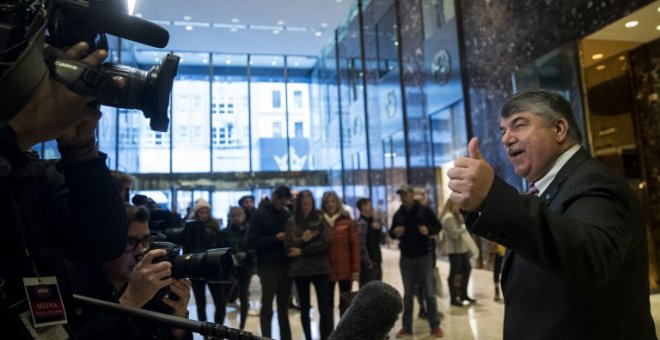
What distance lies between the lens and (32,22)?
734 mm

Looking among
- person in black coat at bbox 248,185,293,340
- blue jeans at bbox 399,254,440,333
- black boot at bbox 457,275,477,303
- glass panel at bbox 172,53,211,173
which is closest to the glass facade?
glass panel at bbox 172,53,211,173

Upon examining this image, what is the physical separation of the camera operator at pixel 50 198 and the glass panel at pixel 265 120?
16795 mm

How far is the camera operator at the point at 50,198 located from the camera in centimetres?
72

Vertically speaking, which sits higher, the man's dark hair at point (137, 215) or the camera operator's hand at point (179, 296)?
the man's dark hair at point (137, 215)

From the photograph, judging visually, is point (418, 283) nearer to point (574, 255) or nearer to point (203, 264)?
point (203, 264)

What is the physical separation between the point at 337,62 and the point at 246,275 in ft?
35.8

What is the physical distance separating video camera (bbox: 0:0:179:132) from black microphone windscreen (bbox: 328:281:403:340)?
53cm

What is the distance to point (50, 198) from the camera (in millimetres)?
1097

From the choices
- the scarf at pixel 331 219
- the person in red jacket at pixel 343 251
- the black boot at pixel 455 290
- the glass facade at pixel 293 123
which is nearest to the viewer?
the person in red jacket at pixel 343 251

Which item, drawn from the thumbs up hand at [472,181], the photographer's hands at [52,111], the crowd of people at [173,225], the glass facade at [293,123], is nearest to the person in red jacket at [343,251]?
the crowd of people at [173,225]

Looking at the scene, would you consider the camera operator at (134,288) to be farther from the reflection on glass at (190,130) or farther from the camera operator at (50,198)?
the reflection on glass at (190,130)

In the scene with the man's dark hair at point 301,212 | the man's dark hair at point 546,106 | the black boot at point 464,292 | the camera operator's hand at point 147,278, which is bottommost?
the black boot at point 464,292

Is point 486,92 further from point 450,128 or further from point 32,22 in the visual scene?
point 32,22

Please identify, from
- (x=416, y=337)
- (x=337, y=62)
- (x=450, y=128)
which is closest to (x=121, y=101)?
(x=416, y=337)
